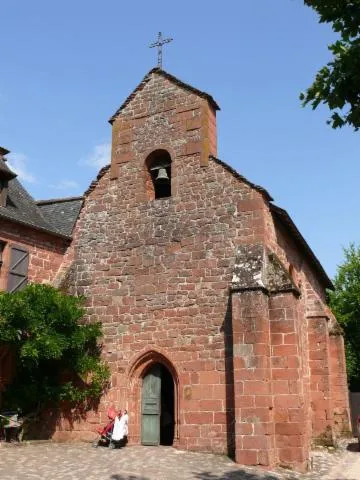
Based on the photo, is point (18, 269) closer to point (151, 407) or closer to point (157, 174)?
point (157, 174)

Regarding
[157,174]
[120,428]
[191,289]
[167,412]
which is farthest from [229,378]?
[157,174]

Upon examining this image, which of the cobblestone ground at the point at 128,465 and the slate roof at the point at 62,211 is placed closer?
the cobblestone ground at the point at 128,465

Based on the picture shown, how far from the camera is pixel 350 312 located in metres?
30.1

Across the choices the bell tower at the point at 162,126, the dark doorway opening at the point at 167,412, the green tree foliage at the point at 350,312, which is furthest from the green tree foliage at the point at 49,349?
the green tree foliage at the point at 350,312

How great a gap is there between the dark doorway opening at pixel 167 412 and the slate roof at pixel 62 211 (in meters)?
5.22

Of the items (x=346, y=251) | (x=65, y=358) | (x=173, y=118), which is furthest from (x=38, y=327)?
(x=346, y=251)

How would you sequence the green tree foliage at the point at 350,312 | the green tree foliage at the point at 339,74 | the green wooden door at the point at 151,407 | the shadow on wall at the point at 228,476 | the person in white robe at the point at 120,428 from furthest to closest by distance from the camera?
1. the green tree foliage at the point at 350,312
2. the green wooden door at the point at 151,407
3. the person in white robe at the point at 120,428
4. the shadow on wall at the point at 228,476
5. the green tree foliage at the point at 339,74

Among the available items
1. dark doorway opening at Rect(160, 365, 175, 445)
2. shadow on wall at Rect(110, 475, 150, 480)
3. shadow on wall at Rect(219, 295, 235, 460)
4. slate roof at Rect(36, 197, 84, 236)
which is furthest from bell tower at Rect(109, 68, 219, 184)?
shadow on wall at Rect(110, 475, 150, 480)

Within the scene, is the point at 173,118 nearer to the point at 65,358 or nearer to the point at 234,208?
the point at 234,208

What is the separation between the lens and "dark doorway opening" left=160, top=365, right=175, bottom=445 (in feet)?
50.3

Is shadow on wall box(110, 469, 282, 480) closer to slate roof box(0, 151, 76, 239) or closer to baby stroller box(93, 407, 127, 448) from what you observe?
baby stroller box(93, 407, 127, 448)

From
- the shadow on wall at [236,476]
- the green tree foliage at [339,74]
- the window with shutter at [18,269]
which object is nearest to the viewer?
the green tree foliage at [339,74]

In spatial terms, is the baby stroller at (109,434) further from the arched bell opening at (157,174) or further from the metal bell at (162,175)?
the metal bell at (162,175)

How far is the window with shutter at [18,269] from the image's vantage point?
574 inches
